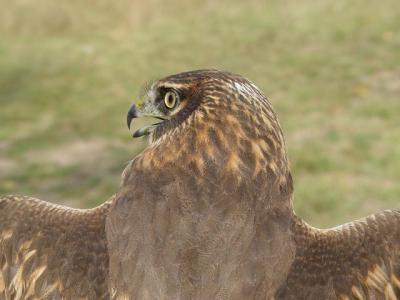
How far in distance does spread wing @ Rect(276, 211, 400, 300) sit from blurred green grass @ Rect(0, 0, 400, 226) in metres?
4.61

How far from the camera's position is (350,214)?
9.64 m

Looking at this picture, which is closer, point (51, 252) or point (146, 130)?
point (51, 252)

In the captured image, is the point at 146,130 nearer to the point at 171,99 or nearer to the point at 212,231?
the point at 171,99

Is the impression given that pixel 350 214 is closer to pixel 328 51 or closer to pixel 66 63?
pixel 328 51

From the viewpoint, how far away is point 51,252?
3.83 m

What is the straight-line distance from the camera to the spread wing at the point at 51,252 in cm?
370

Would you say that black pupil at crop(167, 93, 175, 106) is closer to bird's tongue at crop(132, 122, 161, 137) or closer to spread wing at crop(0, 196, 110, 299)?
bird's tongue at crop(132, 122, 161, 137)

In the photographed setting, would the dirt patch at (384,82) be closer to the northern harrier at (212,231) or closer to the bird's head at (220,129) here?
the northern harrier at (212,231)

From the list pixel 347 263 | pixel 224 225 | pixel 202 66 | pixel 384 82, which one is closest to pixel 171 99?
pixel 224 225

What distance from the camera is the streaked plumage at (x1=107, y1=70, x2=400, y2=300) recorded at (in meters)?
3.29

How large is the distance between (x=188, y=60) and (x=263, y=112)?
13003 mm

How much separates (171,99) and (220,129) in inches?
18.3

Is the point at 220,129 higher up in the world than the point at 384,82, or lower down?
higher up

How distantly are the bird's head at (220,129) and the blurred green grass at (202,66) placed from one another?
4419 mm
